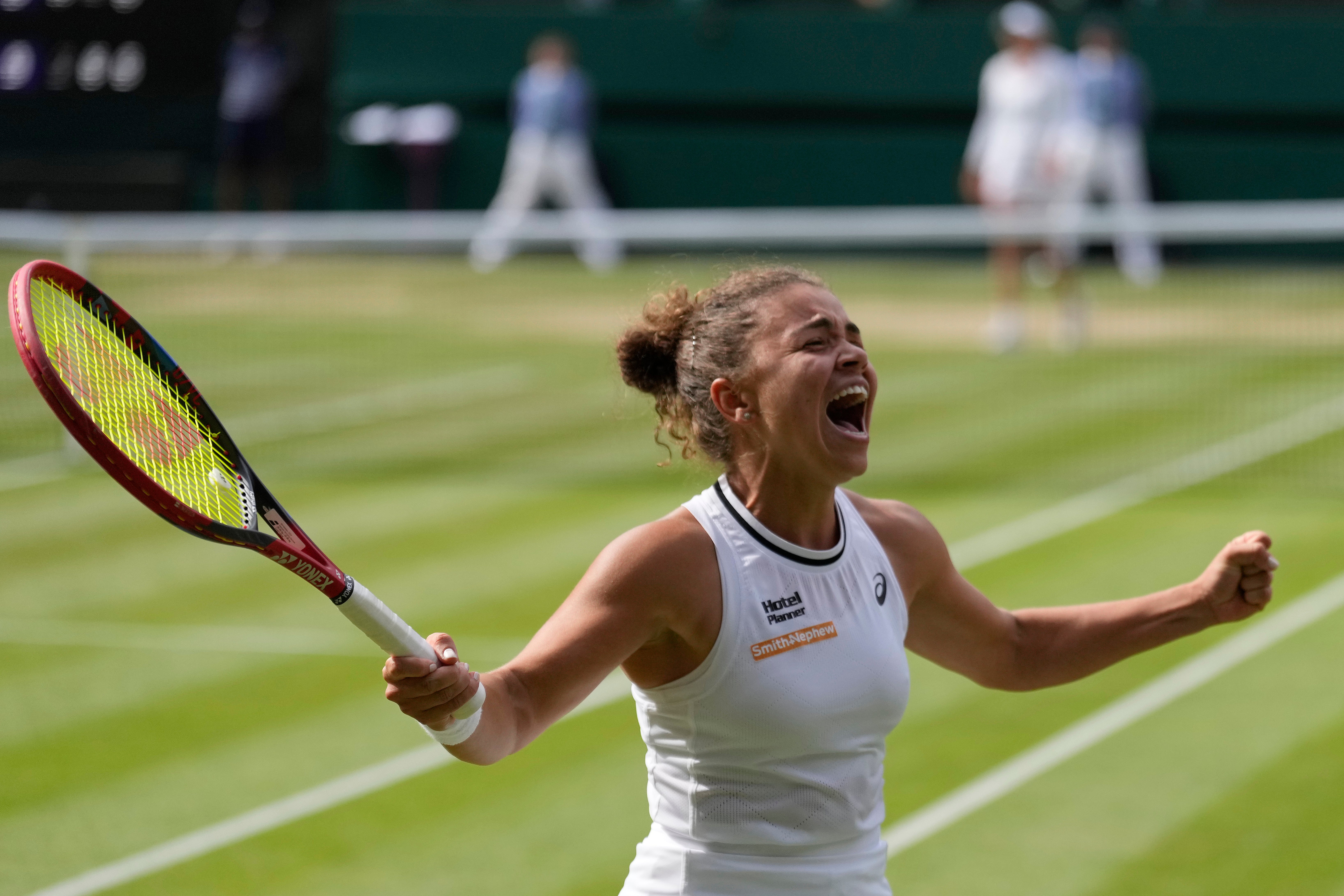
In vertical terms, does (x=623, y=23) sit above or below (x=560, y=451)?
above

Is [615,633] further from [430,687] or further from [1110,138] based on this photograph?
[1110,138]

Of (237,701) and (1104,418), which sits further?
(1104,418)

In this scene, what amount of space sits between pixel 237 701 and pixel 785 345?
439 cm

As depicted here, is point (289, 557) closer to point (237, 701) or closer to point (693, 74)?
point (237, 701)

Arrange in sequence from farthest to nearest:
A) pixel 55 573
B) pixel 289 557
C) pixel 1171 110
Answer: pixel 1171 110
pixel 55 573
pixel 289 557

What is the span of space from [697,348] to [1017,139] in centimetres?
1332

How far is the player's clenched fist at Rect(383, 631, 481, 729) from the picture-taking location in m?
3.01

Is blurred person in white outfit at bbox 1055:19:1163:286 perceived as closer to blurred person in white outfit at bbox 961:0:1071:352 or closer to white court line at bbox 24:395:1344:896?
blurred person in white outfit at bbox 961:0:1071:352

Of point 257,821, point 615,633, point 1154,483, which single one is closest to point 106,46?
point 1154,483

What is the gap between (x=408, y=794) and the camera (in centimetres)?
627

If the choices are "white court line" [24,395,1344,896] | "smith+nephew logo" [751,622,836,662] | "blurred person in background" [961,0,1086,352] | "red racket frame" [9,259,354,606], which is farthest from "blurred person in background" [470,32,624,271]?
"smith+nephew logo" [751,622,836,662]

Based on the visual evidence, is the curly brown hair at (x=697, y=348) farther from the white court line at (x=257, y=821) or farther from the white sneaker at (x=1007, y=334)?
the white sneaker at (x=1007, y=334)

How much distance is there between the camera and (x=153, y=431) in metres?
3.43

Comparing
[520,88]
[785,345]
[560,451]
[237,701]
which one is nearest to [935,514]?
[560,451]
